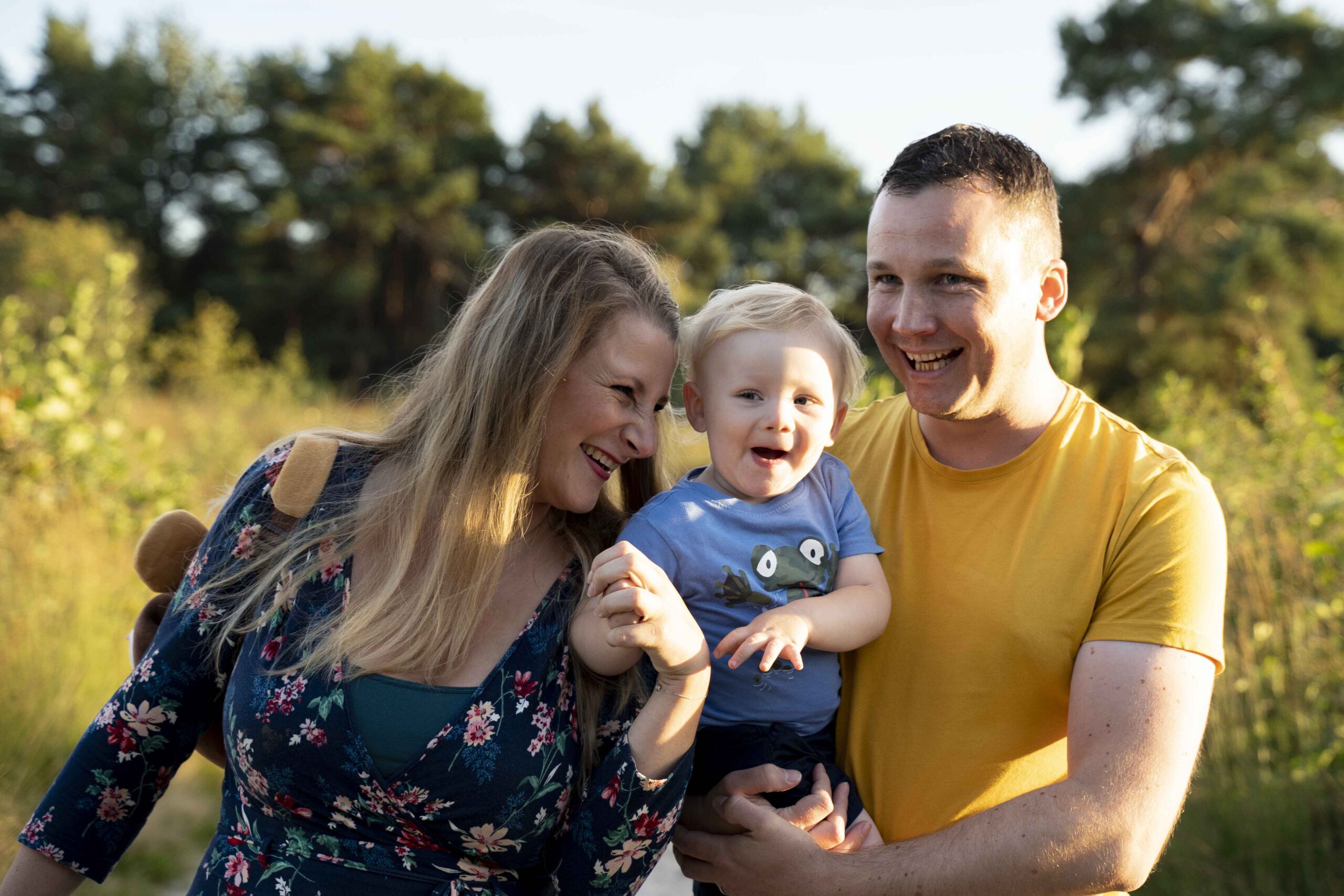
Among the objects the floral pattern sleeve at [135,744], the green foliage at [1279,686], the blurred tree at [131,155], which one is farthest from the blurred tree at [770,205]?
the floral pattern sleeve at [135,744]

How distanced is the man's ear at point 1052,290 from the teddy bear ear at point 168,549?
6.35 feet

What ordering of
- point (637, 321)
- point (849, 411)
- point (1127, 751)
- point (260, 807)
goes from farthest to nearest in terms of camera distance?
1. point (849, 411)
2. point (637, 321)
3. point (260, 807)
4. point (1127, 751)

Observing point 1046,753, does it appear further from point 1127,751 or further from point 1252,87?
point 1252,87

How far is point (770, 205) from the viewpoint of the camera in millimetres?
31781

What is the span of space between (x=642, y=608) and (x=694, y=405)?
2.32ft

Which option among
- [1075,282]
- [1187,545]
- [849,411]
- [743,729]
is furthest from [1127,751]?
[1075,282]

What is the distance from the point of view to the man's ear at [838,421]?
7.63 feet

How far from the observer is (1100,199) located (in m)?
22.6

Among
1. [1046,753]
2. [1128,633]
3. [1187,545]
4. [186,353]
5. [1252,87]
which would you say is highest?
[1252,87]

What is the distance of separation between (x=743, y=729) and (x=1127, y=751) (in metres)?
0.72

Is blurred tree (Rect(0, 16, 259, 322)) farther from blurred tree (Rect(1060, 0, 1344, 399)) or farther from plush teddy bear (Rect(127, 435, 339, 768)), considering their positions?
plush teddy bear (Rect(127, 435, 339, 768))

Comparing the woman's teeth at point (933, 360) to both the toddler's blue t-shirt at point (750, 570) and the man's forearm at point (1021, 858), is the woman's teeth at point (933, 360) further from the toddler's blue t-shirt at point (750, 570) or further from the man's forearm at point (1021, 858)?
the man's forearm at point (1021, 858)

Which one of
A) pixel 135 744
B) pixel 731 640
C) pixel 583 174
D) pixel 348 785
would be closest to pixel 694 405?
pixel 731 640

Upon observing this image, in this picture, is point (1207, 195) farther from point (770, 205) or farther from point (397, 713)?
point (397, 713)
